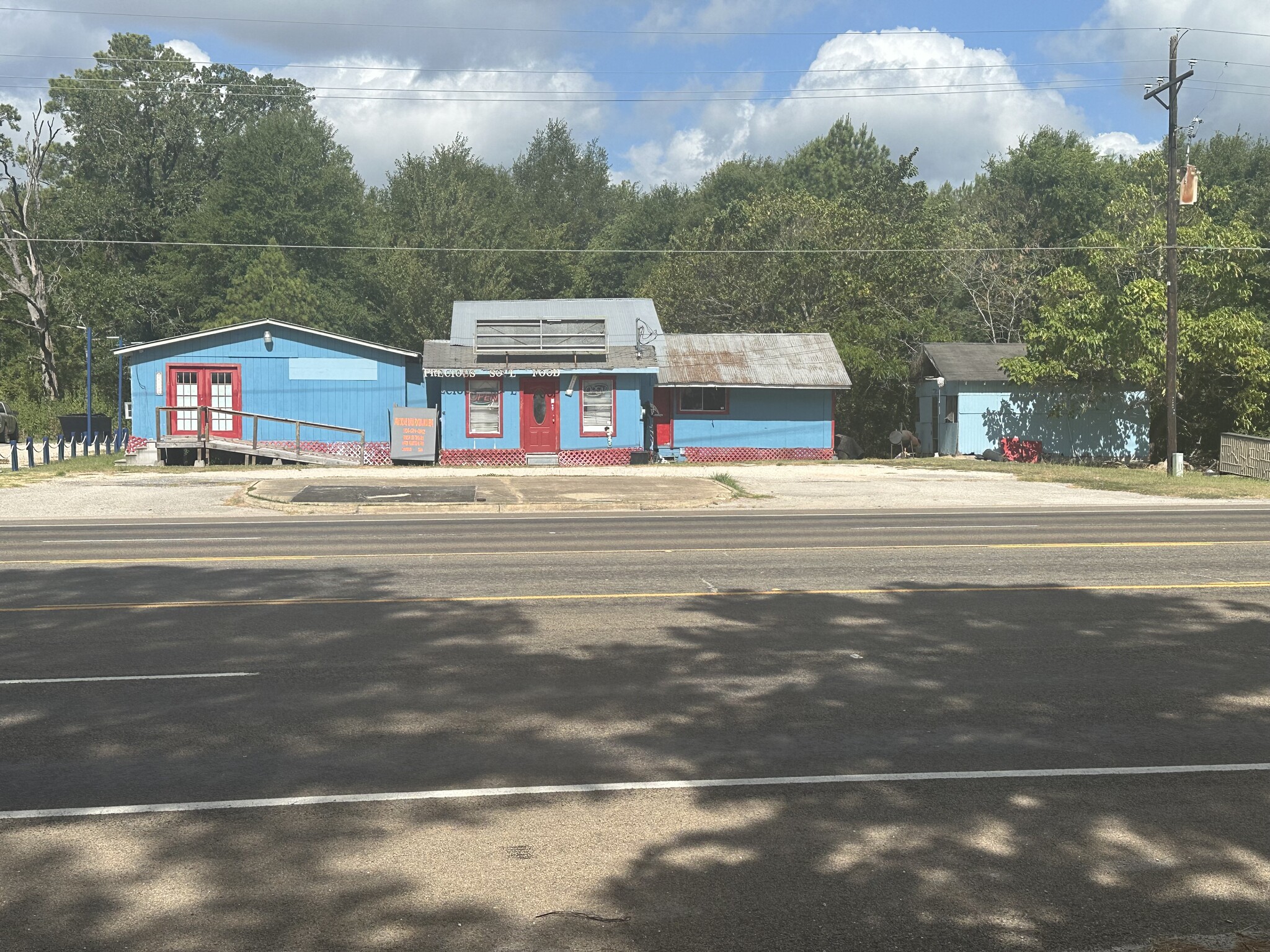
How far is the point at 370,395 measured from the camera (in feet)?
131

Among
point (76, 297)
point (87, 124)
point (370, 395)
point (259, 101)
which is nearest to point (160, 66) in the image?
point (87, 124)

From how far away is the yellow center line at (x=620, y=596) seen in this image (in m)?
12.4

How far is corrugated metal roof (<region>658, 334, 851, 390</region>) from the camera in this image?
41.5m

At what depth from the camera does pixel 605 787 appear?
21.7ft

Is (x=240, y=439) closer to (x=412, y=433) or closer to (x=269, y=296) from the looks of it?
(x=412, y=433)

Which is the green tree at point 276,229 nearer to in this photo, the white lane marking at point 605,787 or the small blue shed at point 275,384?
the small blue shed at point 275,384

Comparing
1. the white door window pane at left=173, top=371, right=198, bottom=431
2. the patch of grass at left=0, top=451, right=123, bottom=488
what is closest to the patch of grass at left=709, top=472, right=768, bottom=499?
the white door window pane at left=173, top=371, right=198, bottom=431

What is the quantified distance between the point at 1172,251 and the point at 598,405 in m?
17.5

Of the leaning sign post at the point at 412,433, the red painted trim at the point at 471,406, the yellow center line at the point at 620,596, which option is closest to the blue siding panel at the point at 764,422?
the red painted trim at the point at 471,406

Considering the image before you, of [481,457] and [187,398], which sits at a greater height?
[187,398]

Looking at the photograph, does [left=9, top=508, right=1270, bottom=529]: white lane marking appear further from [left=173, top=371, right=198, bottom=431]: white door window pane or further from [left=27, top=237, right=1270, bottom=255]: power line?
[left=27, top=237, right=1270, bottom=255]: power line

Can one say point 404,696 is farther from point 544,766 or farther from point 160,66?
point 160,66

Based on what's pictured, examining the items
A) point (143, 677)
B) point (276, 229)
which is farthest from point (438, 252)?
point (143, 677)

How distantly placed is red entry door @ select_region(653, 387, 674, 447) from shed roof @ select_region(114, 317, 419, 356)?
324 inches
